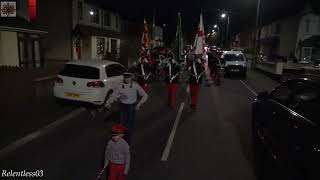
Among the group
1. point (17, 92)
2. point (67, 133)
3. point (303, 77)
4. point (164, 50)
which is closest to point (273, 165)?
point (303, 77)

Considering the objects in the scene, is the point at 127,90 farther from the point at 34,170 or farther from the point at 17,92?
the point at 17,92

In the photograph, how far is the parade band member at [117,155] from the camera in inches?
180

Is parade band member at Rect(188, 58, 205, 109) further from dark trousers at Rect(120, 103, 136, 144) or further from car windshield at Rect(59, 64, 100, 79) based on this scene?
dark trousers at Rect(120, 103, 136, 144)

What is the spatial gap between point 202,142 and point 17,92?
7.61 meters

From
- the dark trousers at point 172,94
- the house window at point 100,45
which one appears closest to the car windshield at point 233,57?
the dark trousers at point 172,94

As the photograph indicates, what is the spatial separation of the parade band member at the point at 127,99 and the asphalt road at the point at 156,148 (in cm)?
71

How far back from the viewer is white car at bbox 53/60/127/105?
10438 mm

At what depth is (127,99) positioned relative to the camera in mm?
7027

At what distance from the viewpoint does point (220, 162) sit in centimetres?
664

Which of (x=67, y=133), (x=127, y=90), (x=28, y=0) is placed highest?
(x=28, y=0)

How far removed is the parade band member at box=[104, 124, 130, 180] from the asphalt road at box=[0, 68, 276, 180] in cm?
110

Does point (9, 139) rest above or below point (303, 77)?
below

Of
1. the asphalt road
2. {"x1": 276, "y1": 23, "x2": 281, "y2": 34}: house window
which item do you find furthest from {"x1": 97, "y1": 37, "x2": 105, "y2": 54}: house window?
{"x1": 276, "y1": 23, "x2": 281, "y2": 34}: house window

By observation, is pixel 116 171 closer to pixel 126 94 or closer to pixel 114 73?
pixel 126 94
